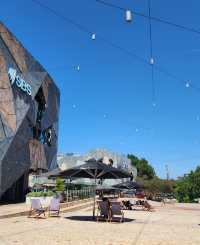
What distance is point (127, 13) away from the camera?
9.97 metres

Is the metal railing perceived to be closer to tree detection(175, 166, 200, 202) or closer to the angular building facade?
the angular building facade

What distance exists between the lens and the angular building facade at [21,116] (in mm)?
26875

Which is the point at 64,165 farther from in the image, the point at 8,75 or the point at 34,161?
the point at 8,75

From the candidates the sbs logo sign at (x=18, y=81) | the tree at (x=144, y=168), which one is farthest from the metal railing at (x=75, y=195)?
the tree at (x=144, y=168)

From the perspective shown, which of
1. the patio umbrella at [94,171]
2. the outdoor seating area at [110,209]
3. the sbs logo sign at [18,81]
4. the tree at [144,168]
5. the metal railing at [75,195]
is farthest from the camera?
the tree at [144,168]

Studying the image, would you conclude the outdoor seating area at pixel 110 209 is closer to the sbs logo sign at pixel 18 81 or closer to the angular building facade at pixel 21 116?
the angular building facade at pixel 21 116

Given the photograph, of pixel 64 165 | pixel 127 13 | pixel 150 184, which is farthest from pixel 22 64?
pixel 150 184

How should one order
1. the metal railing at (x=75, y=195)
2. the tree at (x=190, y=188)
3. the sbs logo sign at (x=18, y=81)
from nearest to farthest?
the sbs logo sign at (x=18, y=81) < the metal railing at (x=75, y=195) < the tree at (x=190, y=188)

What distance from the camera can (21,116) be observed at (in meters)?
29.6

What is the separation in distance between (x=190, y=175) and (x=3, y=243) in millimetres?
64517

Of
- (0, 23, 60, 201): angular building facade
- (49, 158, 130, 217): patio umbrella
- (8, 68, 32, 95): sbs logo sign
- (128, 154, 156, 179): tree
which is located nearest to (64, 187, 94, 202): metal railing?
(0, 23, 60, 201): angular building facade

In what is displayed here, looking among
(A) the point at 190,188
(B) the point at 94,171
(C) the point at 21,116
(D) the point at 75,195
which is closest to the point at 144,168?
(A) the point at 190,188

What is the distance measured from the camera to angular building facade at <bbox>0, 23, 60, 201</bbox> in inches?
1058

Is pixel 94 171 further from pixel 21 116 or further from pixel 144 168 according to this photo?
pixel 144 168
